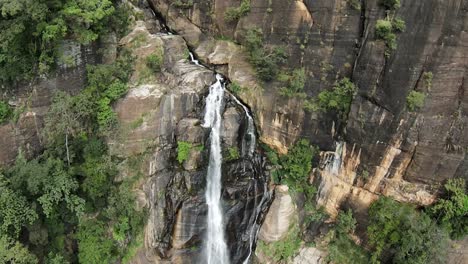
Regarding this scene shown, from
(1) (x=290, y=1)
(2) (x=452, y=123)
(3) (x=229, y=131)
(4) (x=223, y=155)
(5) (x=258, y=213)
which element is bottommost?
(5) (x=258, y=213)

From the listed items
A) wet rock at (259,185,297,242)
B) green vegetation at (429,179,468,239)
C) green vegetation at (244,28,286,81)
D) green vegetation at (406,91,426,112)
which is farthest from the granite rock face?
green vegetation at (429,179,468,239)

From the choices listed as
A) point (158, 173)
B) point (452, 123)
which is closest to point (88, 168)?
point (158, 173)

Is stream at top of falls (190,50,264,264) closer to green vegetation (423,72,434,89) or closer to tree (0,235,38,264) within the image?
tree (0,235,38,264)

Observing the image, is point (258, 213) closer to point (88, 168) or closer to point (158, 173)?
point (158, 173)

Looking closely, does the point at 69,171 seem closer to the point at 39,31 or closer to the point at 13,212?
the point at 13,212

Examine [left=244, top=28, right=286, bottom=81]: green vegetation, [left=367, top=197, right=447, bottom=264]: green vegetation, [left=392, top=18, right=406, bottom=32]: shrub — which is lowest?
[left=367, top=197, right=447, bottom=264]: green vegetation

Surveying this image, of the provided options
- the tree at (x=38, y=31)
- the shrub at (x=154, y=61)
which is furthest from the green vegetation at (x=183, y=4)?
the tree at (x=38, y=31)
